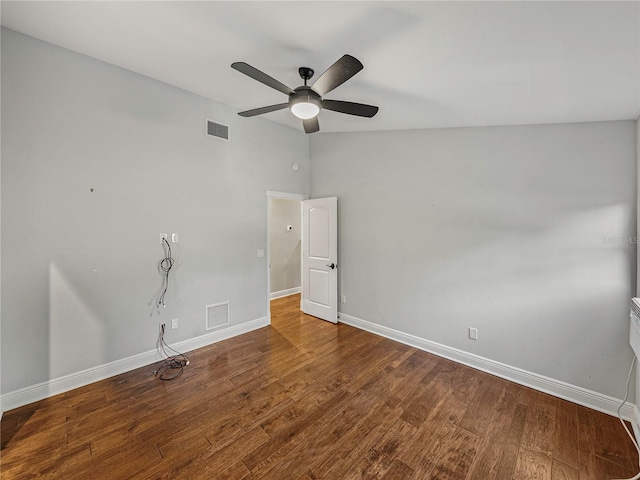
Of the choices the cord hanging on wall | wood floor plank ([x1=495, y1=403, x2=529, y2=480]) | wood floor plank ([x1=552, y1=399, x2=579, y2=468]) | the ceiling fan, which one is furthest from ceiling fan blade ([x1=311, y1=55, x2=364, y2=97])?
wood floor plank ([x1=552, y1=399, x2=579, y2=468])

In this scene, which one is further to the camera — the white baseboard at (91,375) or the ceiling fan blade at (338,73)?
the white baseboard at (91,375)

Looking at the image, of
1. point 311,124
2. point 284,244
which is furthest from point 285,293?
point 311,124

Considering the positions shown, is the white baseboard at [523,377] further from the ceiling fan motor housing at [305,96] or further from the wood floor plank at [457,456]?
the ceiling fan motor housing at [305,96]

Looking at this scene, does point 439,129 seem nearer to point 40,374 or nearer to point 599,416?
point 599,416

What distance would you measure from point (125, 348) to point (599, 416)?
467cm

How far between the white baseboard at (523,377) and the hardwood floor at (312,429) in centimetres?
9

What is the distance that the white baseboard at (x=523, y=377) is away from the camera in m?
2.28

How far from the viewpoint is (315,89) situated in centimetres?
207

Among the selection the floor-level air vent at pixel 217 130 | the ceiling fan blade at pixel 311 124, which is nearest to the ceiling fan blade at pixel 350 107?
the ceiling fan blade at pixel 311 124

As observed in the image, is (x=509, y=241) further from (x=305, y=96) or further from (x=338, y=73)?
(x=305, y=96)

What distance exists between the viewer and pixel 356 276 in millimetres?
4156

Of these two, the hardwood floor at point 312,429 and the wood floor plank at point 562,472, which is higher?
the hardwood floor at point 312,429

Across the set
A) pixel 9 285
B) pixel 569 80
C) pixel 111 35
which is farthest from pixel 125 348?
pixel 569 80

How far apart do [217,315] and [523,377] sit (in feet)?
12.2
